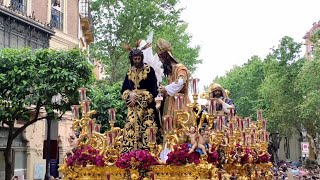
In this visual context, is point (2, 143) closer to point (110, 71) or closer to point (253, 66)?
point (110, 71)

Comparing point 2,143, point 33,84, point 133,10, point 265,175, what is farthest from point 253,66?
point 265,175

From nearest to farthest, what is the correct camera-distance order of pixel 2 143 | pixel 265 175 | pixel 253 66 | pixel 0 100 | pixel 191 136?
1. pixel 191 136
2. pixel 265 175
3. pixel 0 100
4. pixel 2 143
5. pixel 253 66

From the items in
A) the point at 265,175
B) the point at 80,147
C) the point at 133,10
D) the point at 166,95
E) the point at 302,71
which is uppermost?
the point at 133,10

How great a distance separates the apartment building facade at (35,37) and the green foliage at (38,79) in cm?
344

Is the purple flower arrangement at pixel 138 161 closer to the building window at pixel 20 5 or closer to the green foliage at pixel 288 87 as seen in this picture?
the building window at pixel 20 5

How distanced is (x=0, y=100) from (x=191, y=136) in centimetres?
1274

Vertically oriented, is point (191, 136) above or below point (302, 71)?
below

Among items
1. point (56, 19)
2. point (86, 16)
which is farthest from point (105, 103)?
point (86, 16)

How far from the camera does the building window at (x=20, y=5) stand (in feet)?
85.2

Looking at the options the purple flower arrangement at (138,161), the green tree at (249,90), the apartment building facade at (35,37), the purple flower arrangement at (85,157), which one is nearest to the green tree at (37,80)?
the apartment building facade at (35,37)

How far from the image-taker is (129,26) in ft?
113

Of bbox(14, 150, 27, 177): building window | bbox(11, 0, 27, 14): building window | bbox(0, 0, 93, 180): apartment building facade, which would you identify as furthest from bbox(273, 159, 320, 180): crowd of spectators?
bbox(11, 0, 27, 14): building window

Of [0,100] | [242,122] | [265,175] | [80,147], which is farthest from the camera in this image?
[0,100]

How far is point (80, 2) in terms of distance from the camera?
38688 millimetres
